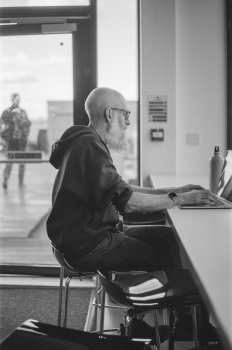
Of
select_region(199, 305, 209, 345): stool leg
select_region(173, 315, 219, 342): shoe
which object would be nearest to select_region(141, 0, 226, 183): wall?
select_region(173, 315, 219, 342): shoe

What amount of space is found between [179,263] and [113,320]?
97 cm

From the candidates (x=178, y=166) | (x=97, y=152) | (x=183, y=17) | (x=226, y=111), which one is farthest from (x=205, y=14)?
(x=97, y=152)

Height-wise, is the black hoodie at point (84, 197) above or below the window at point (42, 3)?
below

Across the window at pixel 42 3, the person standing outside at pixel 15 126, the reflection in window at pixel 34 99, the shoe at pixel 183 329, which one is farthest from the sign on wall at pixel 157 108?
the shoe at pixel 183 329

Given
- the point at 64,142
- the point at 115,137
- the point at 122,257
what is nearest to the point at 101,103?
the point at 115,137

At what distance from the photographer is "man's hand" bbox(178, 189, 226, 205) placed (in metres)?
2.13

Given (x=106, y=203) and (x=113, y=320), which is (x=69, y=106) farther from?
(x=106, y=203)

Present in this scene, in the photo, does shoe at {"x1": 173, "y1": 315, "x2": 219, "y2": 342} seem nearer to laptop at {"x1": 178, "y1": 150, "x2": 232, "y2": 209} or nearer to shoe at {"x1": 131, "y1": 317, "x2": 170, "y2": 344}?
shoe at {"x1": 131, "y1": 317, "x2": 170, "y2": 344}

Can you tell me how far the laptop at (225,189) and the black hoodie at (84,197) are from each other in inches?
13.4

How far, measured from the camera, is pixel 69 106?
4.16m

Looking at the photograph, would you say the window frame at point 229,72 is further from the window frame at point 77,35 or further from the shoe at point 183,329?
the shoe at point 183,329

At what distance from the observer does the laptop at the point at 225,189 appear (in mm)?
2119

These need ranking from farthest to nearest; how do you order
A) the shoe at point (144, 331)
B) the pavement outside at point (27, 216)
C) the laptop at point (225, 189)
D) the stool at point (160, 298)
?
the pavement outside at point (27, 216) < the shoe at point (144, 331) < the laptop at point (225, 189) < the stool at point (160, 298)

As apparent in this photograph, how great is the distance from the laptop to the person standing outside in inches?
A: 86.6
